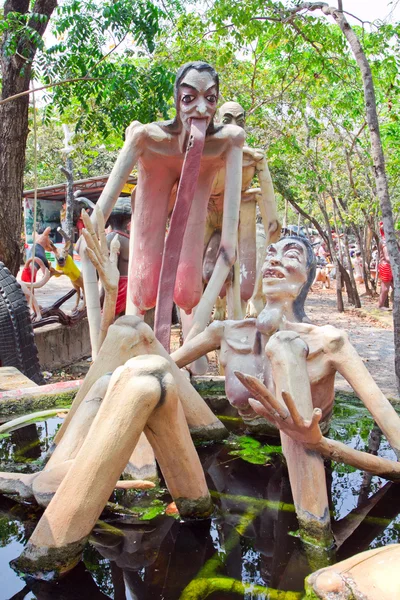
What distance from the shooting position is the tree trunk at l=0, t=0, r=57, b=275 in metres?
6.73

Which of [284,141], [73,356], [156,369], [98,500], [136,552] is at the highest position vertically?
[284,141]

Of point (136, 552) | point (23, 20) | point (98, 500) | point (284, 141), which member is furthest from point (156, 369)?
point (284, 141)

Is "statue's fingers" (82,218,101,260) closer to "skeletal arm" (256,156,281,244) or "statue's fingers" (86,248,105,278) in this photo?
"statue's fingers" (86,248,105,278)

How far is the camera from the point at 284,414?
6.57ft

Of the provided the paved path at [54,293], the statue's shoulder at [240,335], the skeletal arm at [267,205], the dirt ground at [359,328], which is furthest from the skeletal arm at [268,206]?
the paved path at [54,293]

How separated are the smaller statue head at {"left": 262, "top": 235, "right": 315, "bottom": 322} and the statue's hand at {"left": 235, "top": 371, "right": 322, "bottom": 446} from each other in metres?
0.73

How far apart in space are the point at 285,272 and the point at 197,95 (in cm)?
129

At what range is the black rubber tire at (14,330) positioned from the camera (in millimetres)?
5055

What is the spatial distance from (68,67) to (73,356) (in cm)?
361

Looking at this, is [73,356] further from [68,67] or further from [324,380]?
[324,380]

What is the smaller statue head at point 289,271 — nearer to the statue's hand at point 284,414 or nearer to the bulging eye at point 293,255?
the bulging eye at point 293,255

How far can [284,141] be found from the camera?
11492 mm

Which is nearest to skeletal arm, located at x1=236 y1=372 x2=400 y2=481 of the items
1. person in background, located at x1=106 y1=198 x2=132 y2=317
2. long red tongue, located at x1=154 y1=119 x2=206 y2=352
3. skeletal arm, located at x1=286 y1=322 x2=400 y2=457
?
skeletal arm, located at x1=286 y1=322 x2=400 y2=457

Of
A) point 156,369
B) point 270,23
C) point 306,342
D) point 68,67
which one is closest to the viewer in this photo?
point 156,369
